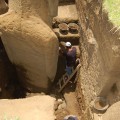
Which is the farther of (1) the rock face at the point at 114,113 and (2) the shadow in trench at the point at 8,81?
(2) the shadow in trench at the point at 8,81

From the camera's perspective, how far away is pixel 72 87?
6.67 metres

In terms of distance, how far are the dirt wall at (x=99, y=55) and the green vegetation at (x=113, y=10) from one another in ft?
0.24

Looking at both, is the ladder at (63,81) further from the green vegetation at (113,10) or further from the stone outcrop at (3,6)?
the green vegetation at (113,10)

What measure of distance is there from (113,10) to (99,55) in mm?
890

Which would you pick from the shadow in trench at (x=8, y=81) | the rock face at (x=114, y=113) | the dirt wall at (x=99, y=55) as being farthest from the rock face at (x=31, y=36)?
the rock face at (x=114, y=113)

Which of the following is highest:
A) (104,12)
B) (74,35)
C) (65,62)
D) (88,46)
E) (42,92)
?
(104,12)

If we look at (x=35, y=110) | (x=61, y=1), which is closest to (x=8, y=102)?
(x=35, y=110)

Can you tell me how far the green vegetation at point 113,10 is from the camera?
379 centimetres

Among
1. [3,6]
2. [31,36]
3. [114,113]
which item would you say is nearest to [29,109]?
[31,36]

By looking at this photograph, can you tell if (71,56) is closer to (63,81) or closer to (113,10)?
(63,81)

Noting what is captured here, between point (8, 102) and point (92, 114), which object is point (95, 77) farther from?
point (8, 102)

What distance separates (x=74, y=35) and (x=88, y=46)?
177cm

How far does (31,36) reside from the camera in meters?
5.20

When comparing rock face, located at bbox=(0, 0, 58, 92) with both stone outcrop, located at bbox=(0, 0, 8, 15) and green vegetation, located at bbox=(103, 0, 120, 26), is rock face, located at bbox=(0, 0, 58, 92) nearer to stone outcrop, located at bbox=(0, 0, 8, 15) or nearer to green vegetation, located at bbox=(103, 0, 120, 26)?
stone outcrop, located at bbox=(0, 0, 8, 15)
